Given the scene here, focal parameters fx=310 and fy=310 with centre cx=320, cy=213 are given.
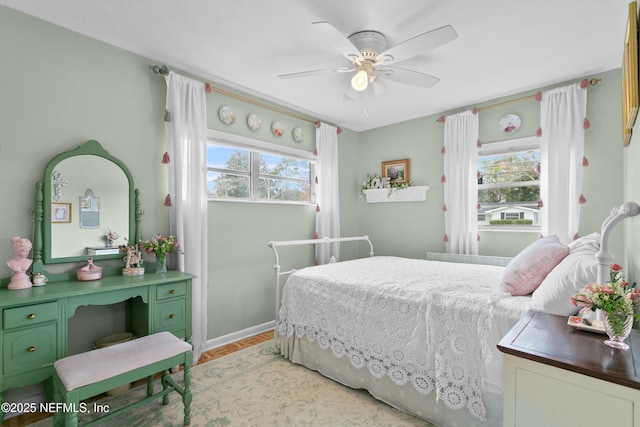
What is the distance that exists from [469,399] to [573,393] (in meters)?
0.84

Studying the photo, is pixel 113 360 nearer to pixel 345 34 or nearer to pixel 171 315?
pixel 171 315

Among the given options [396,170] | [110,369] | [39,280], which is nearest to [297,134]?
[396,170]

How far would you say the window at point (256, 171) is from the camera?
3.29 m

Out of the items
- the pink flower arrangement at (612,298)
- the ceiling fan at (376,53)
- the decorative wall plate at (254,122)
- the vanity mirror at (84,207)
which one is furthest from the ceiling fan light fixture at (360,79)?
the vanity mirror at (84,207)

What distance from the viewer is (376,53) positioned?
7.79 feet

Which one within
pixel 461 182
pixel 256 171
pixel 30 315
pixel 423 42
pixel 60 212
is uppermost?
pixel 423 42

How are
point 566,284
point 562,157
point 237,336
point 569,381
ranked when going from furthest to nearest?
1. point 237,336
2. point 562,157
3. point 566,284
4. point 569,381

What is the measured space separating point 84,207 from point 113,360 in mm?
1266

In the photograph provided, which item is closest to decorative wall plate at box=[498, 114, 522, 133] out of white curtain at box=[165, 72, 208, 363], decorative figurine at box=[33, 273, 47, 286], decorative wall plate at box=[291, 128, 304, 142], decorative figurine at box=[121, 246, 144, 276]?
decorative wall plate at box=[291, 128, 304, 142]

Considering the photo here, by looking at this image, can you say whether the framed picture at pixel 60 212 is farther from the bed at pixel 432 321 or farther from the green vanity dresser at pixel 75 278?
the bed at pixel 432 321

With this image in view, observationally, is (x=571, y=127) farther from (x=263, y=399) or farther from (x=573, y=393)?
(x=263, y=399)

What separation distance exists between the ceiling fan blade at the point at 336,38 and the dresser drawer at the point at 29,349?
2434 millimetres

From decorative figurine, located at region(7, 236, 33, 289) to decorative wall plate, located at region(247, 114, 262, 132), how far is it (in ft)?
7.18

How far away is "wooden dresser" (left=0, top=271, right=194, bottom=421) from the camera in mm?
1741
